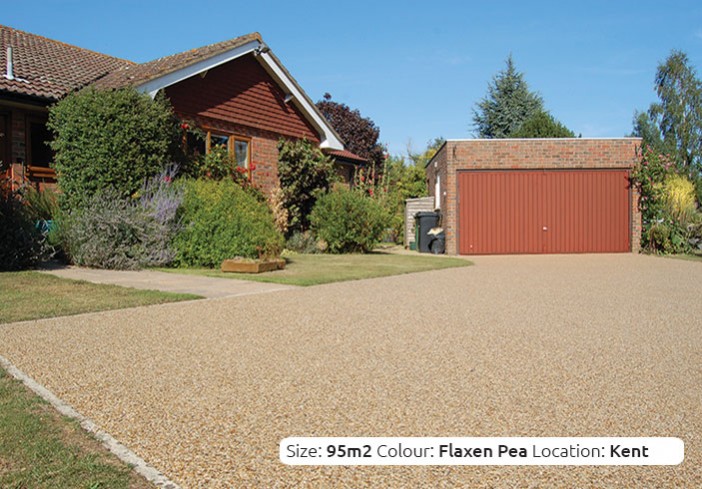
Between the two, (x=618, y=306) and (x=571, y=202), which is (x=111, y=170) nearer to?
A: (x=618, y=306)

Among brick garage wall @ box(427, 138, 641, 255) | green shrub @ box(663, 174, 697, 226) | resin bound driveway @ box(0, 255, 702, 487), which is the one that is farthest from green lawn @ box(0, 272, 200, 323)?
green shrub @ box(663, 174, 697, 226)

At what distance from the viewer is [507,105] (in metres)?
37.1

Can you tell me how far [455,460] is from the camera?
9.01 ft

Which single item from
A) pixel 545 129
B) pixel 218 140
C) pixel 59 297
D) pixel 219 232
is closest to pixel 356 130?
pixel 545 129

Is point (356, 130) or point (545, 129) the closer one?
point (545, 129)

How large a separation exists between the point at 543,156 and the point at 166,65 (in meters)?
10.8

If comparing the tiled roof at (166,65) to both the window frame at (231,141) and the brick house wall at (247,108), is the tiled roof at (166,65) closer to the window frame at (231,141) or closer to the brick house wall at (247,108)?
the brick house wall at (247,108)

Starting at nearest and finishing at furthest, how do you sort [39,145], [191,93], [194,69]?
[39,145], [194,69], [191,93]

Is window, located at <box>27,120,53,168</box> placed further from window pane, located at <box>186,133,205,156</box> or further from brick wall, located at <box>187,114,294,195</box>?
brick wall, located at <box>187,114,294,195</box>

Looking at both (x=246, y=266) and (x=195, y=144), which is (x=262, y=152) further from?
(x=246, y=266)

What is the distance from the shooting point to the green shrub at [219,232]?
10.7 m

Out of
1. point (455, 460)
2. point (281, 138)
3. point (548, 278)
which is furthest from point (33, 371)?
point (281, 138)
